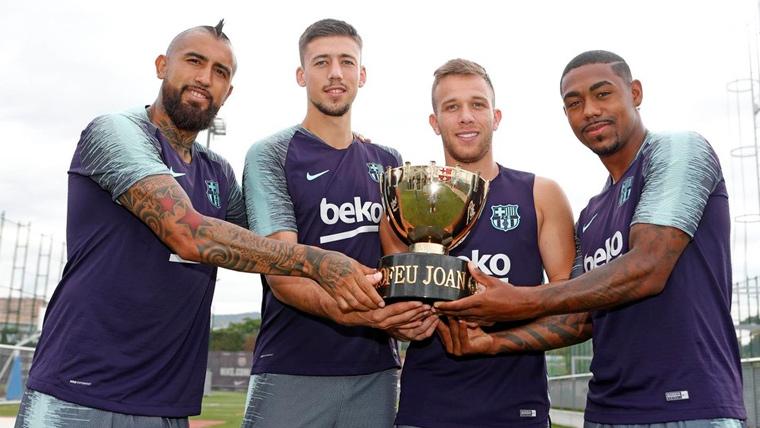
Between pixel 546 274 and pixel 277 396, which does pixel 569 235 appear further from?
pixel 277 396

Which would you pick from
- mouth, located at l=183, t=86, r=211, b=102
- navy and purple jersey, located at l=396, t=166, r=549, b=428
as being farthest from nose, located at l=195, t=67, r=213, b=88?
navy and purple jersey, located at l=396, t=166, r=549, b=428

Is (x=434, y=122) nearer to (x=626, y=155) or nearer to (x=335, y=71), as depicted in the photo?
(x=335, y=71)

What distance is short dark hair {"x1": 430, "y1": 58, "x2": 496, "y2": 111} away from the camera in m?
3.84

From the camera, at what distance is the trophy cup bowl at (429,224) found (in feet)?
9.78

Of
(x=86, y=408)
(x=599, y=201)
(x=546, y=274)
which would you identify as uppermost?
(x=599, y=201)

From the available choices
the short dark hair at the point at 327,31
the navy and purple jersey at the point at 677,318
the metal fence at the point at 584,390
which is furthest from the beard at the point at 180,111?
the metal fence at the point at 584,390

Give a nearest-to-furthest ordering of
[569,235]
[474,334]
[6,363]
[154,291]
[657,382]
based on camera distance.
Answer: [657,382], [154,291], [474,334], [569,235], [6,363]

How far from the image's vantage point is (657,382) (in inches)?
112

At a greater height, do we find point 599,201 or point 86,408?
point 599,201

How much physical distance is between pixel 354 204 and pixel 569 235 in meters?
1.13

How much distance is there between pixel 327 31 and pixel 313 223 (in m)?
1.10

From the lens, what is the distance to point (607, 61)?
134 inches

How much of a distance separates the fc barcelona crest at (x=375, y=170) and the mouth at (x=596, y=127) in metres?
1.12

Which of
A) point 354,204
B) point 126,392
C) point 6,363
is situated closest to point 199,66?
point 354,204
